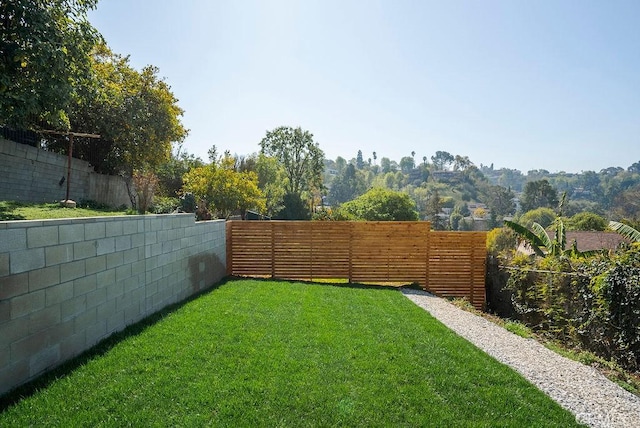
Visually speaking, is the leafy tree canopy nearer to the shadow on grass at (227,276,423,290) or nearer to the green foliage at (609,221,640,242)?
the shadow on grass at (227,276,423,290)

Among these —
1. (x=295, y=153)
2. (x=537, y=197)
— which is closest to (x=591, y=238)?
(x=295, y=153)

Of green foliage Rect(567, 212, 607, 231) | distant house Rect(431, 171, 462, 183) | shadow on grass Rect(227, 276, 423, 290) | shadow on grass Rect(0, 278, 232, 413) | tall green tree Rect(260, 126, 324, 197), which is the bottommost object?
shadow on grass Rect(227, 276, 423, 290)

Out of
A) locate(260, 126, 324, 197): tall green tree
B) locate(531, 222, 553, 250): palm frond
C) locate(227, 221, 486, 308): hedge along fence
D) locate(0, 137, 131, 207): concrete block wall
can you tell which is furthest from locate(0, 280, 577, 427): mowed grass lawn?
locate(260, 126, 324, 197): tall green tree

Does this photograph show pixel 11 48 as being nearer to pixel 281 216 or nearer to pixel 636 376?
pixel 636 376

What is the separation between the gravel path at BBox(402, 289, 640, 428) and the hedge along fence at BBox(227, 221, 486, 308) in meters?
2.98

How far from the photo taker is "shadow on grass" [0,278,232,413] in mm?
2852

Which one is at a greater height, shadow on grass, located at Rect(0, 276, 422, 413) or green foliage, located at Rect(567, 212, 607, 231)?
A: green foliage, located at Rect(567, 212, 607, 231)

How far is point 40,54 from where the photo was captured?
18.1ft

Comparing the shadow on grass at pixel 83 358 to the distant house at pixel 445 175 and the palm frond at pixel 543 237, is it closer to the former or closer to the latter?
the palm frond at pixel 543 237

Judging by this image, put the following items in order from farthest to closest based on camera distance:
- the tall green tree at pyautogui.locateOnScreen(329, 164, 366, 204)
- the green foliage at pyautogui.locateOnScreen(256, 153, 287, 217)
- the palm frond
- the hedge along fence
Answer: the tall green tree at pyautogui.locateOnScreen(329, 164, 366, 204) < the green foliage at pyautogui.locateOnScreen(256, 153, 287, 217) < the hedge along fence < the palm frond

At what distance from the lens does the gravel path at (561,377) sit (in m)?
3.50

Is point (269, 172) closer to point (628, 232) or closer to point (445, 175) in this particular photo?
point (628, 232)

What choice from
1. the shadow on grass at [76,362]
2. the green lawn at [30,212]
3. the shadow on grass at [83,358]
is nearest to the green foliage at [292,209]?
the shadow on grass at [83,358]

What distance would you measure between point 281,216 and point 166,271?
24557 millimetres
